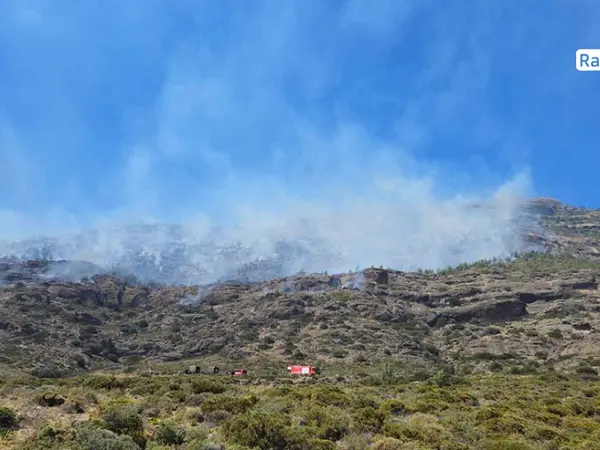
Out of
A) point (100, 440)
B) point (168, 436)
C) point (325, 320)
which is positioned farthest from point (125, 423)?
point (325, 320)

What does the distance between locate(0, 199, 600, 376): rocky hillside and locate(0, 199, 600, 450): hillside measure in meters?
0.42

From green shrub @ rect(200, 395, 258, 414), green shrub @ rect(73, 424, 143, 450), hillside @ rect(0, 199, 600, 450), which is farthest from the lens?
hillside @ rect(0, 199, 600, 450)

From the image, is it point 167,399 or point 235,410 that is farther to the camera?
point 167,399

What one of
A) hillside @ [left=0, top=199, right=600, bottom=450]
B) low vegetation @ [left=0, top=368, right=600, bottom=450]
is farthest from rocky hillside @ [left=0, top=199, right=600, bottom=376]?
low vegetation @ [left=0, top=368, right=600, bottom=450]

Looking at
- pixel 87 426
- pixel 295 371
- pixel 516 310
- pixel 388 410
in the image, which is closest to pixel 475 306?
pixel 516 310

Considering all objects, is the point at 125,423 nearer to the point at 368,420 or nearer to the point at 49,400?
the point at 49,400

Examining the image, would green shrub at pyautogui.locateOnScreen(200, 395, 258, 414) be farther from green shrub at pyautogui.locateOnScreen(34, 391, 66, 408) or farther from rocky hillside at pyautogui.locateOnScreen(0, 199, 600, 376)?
rocky hillside at pyautogui.locateOnScreen(0, 199, 600, 376)

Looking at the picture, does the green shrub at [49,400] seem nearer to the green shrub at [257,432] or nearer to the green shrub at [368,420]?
the green shrub at [257,432]

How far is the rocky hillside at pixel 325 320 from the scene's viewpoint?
88.8 metres

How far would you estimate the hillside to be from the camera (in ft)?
90.2

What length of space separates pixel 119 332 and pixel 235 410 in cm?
11545

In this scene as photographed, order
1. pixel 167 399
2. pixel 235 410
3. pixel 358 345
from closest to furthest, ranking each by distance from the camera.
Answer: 1. pixel 235 410
2. pixel 167 399
3. pixel 358 345

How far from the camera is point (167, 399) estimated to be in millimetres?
18594

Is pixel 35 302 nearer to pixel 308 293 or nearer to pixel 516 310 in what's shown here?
pixel 308 293
